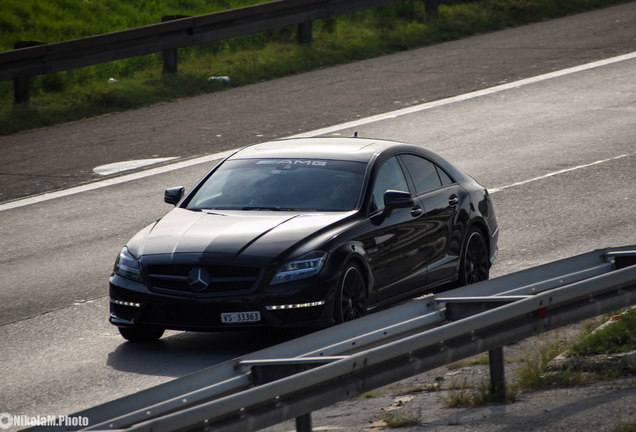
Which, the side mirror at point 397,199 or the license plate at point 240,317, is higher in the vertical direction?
the side mirror at point 397,199

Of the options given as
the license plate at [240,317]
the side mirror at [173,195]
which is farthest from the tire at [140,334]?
the side mirror at [173,195]

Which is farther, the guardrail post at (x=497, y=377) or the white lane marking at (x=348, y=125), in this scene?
the white lane marking at (x=348, y=125)

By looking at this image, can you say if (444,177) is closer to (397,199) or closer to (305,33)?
(397,199)

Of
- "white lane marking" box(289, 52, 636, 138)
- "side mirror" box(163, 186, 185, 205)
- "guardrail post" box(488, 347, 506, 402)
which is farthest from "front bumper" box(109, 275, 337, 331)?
"white lane marking" box(289, 52, 636, 138)

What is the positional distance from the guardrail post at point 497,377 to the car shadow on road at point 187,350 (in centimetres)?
247

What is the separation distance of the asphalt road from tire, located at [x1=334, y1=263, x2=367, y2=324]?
0.65 meters

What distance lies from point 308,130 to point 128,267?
342 inches

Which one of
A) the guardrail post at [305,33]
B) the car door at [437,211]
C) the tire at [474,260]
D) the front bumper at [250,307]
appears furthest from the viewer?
the guardrail post at [305,33]

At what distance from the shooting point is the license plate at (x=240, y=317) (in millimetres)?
7867

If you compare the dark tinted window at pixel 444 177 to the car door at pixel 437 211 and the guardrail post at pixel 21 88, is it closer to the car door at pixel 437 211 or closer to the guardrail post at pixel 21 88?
the car door at pixel 437 211

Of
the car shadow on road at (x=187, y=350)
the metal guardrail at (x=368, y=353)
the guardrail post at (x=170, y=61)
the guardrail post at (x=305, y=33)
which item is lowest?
the car shadow on road at (x=187, y=350)

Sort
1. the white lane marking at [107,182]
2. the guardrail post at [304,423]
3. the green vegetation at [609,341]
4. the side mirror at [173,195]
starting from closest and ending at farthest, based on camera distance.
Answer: the guardrail post at [304,423] → the green vegetation at [609,341] → the side mirror at [173,195] → the white lane marking at [107,182]

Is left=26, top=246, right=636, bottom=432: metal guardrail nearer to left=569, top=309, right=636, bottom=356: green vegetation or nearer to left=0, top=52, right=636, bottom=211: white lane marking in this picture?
left=569, top=309, right=636, bottom=356: green vegetation

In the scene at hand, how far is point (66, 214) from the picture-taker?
43.6 feet
